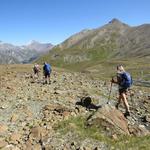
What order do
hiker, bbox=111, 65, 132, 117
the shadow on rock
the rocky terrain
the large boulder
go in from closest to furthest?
1. the rocky terrain
2. the large boulder
3. hiker, bbox=111, 65, 132, 117
4. the shadow on rock

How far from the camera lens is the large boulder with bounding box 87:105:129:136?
58.7 feet

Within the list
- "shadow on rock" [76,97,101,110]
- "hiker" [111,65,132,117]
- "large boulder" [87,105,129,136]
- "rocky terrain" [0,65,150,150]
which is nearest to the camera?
"rocky terrain" [0,65,150,150]

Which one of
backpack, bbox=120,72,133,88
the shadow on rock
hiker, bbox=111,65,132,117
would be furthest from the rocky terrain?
backpack, bbox=120,72,133,88

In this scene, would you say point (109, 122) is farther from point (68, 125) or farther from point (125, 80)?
point (125, 80)

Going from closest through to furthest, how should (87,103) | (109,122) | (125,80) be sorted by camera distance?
(109,122), (125,80), (87,103)

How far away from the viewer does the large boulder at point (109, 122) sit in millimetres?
17891

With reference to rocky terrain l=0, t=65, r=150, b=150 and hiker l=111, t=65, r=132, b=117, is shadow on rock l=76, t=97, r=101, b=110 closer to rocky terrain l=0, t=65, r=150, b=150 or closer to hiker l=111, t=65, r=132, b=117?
rocky terrain l=0, t=65, r=150, b=150

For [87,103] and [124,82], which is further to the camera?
[87,103]

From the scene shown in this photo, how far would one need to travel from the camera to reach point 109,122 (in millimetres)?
18172

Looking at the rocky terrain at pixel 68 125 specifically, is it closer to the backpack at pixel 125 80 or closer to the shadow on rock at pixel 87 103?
the shadow on rock at pixel 87 103

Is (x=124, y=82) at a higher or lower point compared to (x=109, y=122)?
higher

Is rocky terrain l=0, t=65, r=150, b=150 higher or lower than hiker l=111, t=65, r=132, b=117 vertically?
lower

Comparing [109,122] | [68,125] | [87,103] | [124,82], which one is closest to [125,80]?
[124,82]

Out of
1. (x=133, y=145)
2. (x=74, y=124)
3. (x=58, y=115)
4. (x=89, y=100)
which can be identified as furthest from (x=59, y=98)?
(x=133, y=145)
